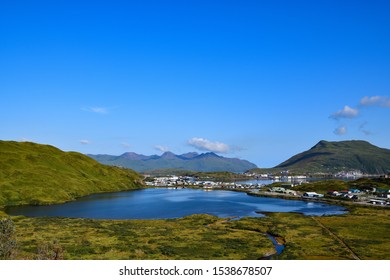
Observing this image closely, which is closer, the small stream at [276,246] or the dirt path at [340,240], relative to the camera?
the dirt path at [340,240]

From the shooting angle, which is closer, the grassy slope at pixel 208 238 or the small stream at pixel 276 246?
the grassy slope at pixel 208 238

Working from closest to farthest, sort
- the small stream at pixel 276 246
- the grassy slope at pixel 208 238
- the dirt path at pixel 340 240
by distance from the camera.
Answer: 1. the dirt path at pixel 340 240
2. the grassy slope at pixel 208 238
3. the small stream at pixel 276 246

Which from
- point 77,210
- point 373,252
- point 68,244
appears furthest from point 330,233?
point 77,210

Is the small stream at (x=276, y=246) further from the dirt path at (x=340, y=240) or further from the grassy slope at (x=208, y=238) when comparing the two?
the dirt path at (x=340, y=240)

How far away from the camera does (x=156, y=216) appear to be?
134 metres

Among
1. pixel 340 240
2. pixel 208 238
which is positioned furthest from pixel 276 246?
pixel 340 240

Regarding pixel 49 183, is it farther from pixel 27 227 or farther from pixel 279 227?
pixel 279 227

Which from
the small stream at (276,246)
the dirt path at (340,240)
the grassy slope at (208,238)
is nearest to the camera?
the dirt path at (340,240)

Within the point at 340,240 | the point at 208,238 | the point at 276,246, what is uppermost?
the point at 208,238

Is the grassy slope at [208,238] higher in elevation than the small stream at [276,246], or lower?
higher

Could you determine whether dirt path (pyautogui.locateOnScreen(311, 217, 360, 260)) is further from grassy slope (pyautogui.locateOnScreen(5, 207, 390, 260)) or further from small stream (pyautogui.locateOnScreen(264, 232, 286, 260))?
small stream (pyautogui.locateOnScreen(264, 232, 286, 260))

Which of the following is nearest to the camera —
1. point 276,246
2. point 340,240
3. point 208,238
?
point 276,246

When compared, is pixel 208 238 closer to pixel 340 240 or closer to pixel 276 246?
pixel 276 246

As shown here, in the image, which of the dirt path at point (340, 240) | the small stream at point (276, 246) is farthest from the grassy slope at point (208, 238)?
the small stream at point (276, 246)
